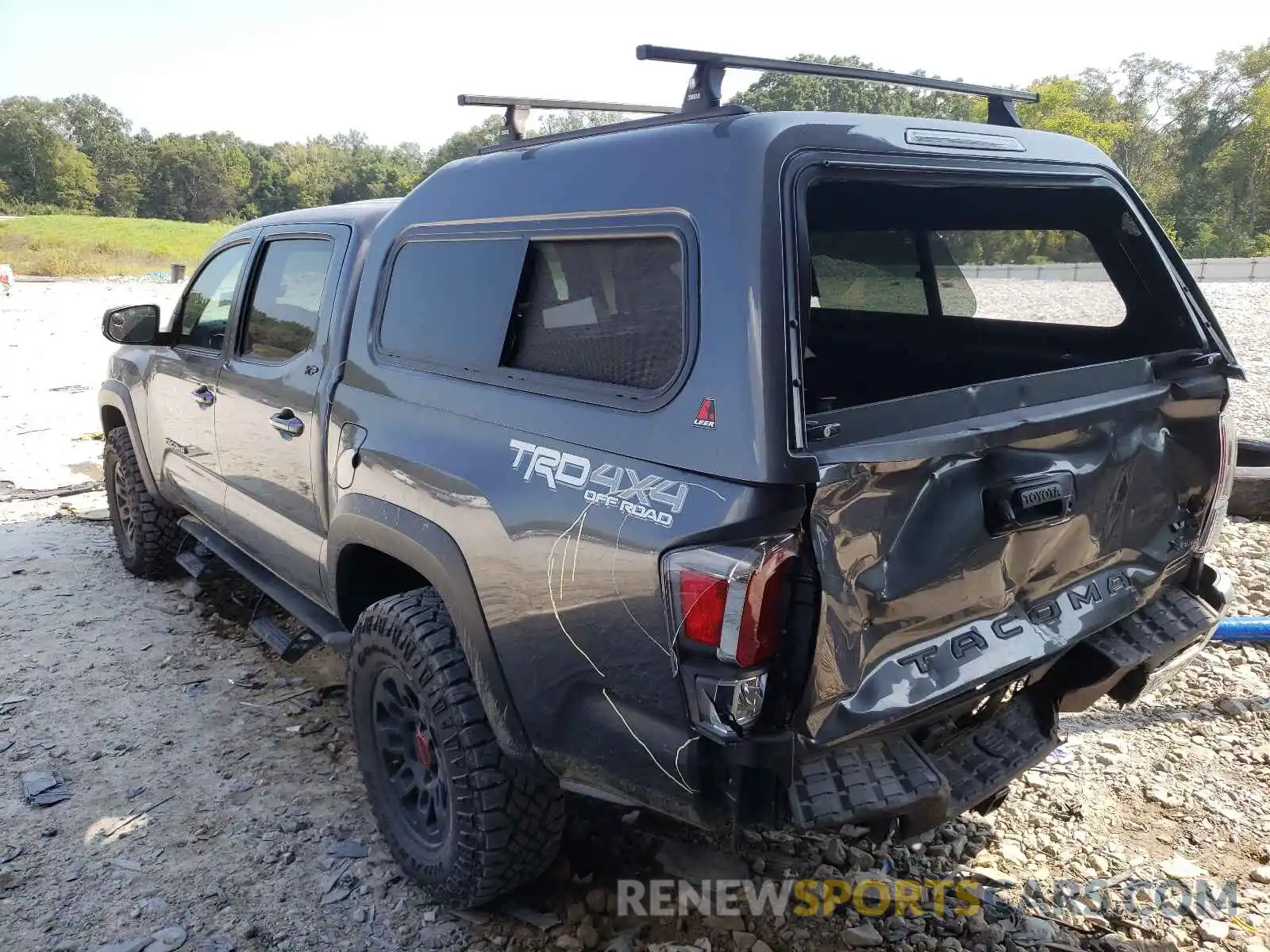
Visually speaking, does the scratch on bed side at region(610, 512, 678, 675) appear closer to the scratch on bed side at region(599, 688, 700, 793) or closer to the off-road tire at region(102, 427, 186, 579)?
the scratch on bed side at region(599, 688, 700, 793)

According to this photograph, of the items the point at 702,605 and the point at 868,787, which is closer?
the point at 702,605

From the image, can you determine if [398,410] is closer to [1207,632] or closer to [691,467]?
[691,467]

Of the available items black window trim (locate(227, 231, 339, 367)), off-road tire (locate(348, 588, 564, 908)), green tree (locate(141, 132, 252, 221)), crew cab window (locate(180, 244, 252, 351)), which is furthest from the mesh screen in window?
green tree (locate(141, 132, 252, 221))

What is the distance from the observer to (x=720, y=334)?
73.3 inches

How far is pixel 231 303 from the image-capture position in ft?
12.9

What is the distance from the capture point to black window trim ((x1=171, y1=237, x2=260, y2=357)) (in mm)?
3865

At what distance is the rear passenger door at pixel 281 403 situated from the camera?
321 cm

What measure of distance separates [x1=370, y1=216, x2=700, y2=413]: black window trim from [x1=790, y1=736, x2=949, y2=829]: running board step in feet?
2.67

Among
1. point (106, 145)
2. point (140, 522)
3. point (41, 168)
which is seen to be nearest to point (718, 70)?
point (140, 522)

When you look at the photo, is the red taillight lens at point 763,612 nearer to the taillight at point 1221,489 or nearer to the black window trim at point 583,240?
the black window trim at point 583,240

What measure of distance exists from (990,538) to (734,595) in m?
0.68

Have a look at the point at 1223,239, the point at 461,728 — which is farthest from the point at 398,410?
the point at 1223,239

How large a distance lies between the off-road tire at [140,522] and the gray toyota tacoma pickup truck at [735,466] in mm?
1880

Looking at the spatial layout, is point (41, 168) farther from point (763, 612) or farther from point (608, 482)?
point (763, 612)
